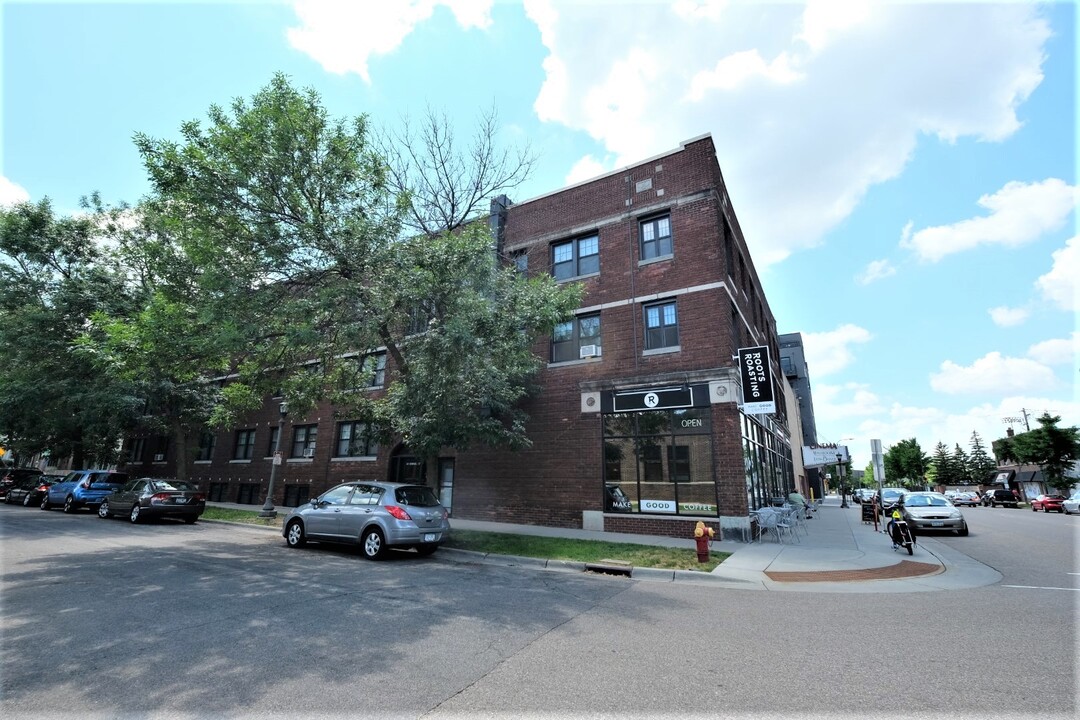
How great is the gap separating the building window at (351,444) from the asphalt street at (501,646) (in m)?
12.3

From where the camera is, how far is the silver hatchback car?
10.4 metres

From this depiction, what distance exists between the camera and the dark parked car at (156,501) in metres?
16.1

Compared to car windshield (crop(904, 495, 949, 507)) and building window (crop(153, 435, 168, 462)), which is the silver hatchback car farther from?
building window (crop(153, 435, 168, 462))

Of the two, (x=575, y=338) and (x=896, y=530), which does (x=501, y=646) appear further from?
(x=575, y=338)

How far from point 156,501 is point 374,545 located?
34.6 feet

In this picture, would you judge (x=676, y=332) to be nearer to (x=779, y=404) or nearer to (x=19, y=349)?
(x=779, y=404)

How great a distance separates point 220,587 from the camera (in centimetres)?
737

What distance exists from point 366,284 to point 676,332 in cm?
919

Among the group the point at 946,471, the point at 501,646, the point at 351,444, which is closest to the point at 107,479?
the point at 351,444

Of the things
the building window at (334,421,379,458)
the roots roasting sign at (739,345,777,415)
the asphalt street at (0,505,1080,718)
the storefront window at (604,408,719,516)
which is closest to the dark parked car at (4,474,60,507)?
the building window at (334,421,379,458)

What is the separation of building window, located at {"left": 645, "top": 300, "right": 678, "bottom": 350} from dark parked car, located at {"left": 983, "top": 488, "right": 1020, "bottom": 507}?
153 feet

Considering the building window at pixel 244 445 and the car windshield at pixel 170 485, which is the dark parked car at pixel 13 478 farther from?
the car windshield at pixel 170 485

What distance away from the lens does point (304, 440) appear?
23984 mm

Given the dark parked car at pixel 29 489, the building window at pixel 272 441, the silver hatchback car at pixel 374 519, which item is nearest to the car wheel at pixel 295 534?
the silver hatchback car at pixel 374 519
